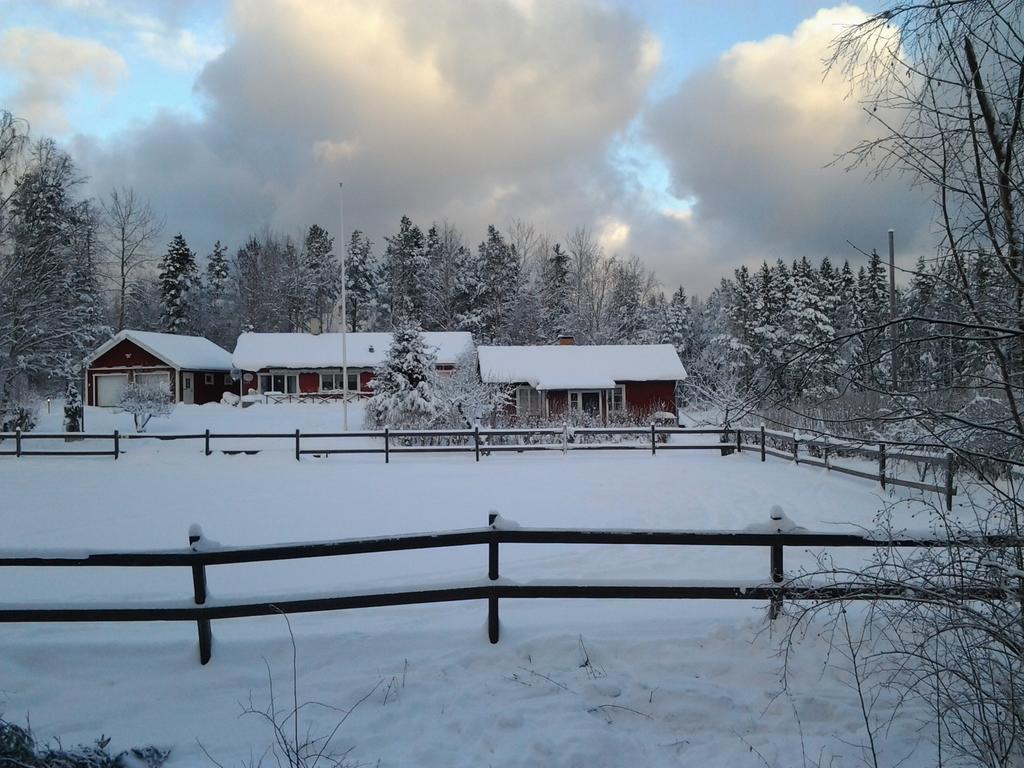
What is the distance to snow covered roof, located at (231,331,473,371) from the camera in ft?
139

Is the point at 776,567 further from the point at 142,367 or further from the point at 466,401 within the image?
the point at 142,367

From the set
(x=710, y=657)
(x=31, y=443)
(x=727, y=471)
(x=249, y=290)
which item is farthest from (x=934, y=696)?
(x=249, y=290)

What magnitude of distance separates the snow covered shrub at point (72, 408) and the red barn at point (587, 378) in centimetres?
1804

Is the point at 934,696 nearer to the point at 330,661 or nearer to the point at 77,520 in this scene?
the point at 330,661

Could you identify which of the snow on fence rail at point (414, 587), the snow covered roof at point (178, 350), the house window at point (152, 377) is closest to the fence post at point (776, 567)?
the snow on fence rail at point (414, 587)

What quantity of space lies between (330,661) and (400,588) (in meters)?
0.73

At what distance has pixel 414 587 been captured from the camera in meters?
4.86

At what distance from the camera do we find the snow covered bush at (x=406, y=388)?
24.5 meters

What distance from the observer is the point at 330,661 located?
4770 mm

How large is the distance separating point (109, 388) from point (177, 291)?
19456mm

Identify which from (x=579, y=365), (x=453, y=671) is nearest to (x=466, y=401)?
(x=579, y=365)

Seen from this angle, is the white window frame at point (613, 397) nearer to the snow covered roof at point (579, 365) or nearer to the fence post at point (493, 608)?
the snow covered roof at point (579, 365)

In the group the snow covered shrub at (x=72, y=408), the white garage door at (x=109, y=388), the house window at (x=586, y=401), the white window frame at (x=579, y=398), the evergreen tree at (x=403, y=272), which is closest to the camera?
the snow covered shrub at (x=72, y=408)

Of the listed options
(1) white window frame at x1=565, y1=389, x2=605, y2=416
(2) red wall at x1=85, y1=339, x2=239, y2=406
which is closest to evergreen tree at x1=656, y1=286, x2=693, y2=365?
(1) white window frame at x1=565, y1=389, x2=605, y2=416
